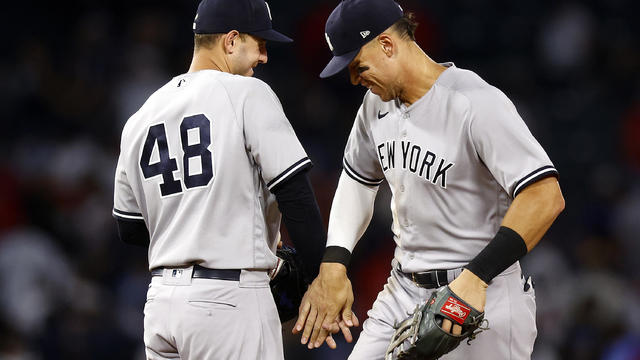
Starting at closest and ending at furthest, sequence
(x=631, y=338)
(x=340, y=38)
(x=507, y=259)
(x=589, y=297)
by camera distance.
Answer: (x=507, y=259), (x=340, y=38), (x=631, y=338), (x=589, y=297)

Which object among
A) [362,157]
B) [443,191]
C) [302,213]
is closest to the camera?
[302,213]

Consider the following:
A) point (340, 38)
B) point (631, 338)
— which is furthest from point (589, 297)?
point (340, 38)

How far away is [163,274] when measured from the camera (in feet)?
10.7

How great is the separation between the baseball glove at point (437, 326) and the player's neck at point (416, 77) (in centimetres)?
76

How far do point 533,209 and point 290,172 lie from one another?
0.87 meters

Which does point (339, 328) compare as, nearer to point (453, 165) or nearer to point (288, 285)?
point (288, 285)

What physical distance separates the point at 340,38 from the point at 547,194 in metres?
0.97

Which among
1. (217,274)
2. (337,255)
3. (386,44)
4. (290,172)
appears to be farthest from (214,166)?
(386,44)

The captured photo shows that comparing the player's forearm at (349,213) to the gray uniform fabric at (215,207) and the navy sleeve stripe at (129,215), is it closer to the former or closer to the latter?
the gray uniform fabric at (215,207)

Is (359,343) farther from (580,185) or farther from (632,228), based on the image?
(580,185)

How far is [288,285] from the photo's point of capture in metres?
3.62

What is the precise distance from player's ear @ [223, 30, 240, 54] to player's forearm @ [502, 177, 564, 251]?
3.97ft

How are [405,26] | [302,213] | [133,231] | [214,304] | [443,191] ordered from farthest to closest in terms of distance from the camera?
[133,231] → [405,26] → [443,191] → [302,213] → [214,304]

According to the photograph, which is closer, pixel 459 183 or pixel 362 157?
pixel 459 183
